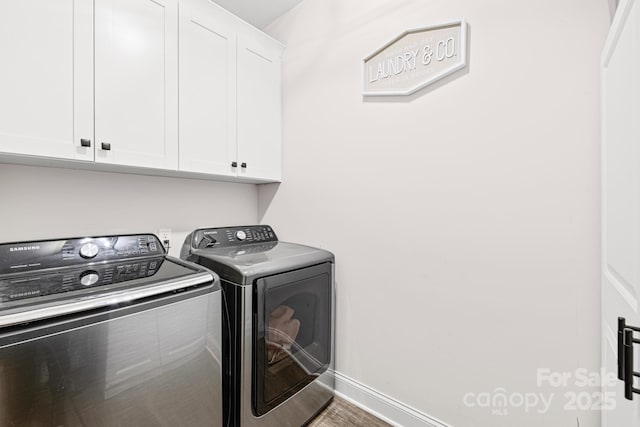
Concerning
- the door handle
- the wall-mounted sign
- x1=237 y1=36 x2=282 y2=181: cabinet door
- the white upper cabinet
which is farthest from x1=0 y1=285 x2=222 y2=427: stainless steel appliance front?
the wall-mounted sign

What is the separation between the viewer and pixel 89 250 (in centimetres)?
132

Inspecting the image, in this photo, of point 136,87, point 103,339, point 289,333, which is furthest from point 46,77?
point 289,333

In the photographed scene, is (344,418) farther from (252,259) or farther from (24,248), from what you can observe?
(24,248)

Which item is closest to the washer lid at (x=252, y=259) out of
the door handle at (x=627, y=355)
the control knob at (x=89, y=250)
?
the control knob at (x=89, y=250)

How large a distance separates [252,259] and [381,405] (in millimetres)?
1122

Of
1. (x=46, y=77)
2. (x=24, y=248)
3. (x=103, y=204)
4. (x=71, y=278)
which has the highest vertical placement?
(x=46, y=77)

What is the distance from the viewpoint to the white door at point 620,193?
0.67 meters

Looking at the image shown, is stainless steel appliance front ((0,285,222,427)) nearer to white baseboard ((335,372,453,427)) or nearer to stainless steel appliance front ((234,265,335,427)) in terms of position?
stainless steel appliance front ((234,265,335,427))

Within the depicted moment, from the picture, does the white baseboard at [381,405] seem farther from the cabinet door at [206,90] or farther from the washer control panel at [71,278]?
the cabinet door at [206,90]

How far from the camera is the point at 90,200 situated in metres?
1.54

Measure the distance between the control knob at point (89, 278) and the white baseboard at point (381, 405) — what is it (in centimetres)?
146

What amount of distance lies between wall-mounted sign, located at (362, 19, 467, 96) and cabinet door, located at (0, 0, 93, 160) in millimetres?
1379

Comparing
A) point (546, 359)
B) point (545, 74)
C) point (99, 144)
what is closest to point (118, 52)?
point (99, 144)

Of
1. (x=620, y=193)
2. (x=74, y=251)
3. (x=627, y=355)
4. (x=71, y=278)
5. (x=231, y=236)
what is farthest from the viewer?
(x=231, y=236)
